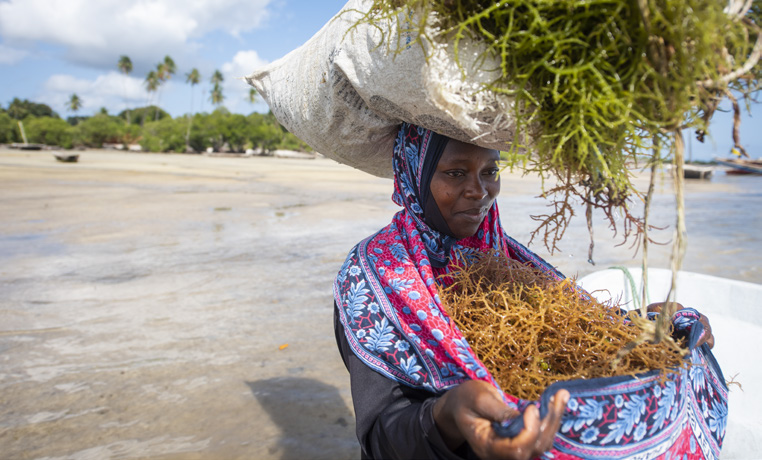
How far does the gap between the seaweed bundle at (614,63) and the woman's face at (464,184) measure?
0.49m

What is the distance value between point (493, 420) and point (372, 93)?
868mm

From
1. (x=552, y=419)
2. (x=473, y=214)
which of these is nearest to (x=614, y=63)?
(x=552, y=419)

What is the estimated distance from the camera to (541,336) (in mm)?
1258

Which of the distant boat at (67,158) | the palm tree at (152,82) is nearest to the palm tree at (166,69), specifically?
the palm tree at (152,82)

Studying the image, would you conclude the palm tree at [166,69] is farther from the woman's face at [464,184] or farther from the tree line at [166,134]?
the woman's face at [464,184]

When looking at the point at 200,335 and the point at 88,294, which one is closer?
the point at 200,335

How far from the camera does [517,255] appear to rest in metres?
1.85

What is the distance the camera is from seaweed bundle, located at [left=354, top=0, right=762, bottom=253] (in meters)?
0.75

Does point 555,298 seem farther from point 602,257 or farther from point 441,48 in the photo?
point 602,257

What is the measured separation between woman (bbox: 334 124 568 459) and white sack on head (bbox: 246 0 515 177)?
169 mm

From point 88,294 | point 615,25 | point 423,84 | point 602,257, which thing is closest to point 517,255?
point 423,84

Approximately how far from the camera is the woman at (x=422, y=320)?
3.42 ft

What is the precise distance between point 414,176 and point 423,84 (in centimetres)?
54

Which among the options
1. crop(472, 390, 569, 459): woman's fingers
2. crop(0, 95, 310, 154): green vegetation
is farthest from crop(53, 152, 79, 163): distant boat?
crop(472, 390, 569, 459): woman's fingers
